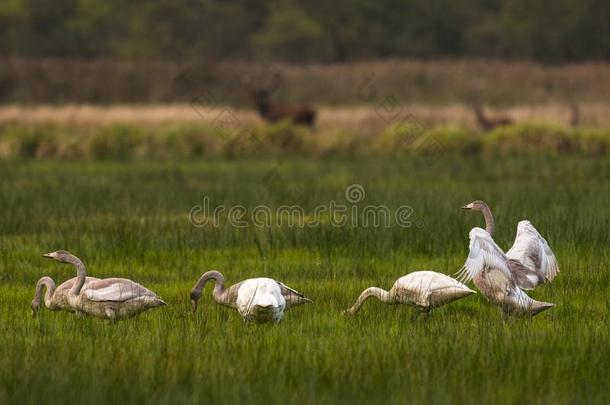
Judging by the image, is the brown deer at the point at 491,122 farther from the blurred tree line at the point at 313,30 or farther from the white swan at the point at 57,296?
the blurred tree line at the point at 313,30

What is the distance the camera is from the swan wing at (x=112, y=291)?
916cm

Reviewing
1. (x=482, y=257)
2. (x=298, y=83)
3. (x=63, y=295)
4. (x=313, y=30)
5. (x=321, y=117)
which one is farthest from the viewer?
(x=313, y=30)

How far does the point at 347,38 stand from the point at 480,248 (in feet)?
200

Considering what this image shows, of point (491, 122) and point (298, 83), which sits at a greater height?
point (298, 83)

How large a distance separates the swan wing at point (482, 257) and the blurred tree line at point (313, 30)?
5769cm

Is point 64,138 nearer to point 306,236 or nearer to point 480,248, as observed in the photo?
point 306,236

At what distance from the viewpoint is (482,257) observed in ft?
29.8

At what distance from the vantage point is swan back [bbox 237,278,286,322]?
8906 mm

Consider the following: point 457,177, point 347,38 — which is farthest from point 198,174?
point 347,38

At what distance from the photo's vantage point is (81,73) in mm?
53750

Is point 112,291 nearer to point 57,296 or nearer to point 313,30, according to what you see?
point 57,296

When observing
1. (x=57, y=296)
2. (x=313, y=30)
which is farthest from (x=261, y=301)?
(x=313, y=30)

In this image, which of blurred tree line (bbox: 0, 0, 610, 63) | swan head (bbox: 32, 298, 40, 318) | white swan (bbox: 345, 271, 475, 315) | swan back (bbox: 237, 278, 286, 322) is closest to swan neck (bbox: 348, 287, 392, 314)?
white swan (bbox: 345, 271, 475, 315)

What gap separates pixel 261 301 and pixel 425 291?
4.13 feet
